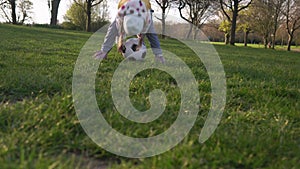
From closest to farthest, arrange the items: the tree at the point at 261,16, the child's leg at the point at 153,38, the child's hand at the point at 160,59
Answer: the child's leg at the point at 153,38, the child's hand at the point at 160,59, the tree at the point at 261,16

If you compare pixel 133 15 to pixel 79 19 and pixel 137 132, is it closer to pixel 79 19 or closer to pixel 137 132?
pixel 137 132

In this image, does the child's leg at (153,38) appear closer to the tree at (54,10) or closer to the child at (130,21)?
the child at (130,21)

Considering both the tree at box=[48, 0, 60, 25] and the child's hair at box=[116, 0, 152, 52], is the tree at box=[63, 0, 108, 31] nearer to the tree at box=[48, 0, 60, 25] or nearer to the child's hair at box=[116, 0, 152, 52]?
the tree at box=[48, 0, 60, 25]

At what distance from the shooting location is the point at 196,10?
94.6ft

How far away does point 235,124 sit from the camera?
66.5 inches

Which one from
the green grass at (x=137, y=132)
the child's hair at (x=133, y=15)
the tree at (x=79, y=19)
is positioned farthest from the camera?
the tree at (x=79, y=19)

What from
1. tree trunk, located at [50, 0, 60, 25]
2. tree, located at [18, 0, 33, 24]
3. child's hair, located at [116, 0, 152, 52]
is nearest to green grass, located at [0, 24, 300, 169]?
child's hair, located at [116, 0, 152, 52]

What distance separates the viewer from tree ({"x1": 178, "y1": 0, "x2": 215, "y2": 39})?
2626 centimetres

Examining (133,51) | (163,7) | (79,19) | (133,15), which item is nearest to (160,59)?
(133,51)

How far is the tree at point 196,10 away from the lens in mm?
26256

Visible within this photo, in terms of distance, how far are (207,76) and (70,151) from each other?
230cm

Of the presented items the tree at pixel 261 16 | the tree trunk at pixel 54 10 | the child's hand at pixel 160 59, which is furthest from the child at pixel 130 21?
the tree trunk at pixel 54 10

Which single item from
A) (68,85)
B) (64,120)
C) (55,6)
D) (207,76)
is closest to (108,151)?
(64,120)

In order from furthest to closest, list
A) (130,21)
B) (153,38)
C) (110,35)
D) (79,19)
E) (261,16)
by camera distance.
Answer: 1. (79,19)
2. (261,16)
3. (153,38)
4. (110,35)
5. (130,21)
